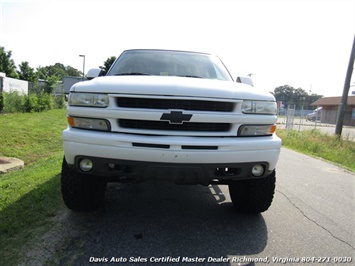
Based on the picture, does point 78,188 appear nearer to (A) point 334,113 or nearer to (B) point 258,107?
(B) point 258,107

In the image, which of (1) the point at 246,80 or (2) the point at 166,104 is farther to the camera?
(1) the point at 246,80

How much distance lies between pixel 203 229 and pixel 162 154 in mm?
1048

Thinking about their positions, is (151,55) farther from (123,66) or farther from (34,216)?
(34,216)

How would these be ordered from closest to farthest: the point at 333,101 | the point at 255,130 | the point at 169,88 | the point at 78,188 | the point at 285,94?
the point at 169,88, the point at 255,130, the point at 78,188, the point at 333,101, the point at 285,94

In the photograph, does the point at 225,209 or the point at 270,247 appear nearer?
the point at 270,247

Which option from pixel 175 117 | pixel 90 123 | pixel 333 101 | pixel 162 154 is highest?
pixel 333 101

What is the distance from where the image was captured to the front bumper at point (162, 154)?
7.46ft

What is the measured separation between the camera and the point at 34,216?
9.34 feet

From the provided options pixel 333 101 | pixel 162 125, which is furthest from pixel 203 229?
pixel 333 101

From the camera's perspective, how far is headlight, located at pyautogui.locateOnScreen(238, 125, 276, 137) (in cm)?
250

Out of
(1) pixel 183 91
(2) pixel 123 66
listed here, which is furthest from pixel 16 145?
(1) pixel 183 91

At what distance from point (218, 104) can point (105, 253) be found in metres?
1.56

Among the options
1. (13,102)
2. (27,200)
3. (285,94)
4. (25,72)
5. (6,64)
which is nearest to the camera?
(27,200)

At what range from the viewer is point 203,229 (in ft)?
9.27
